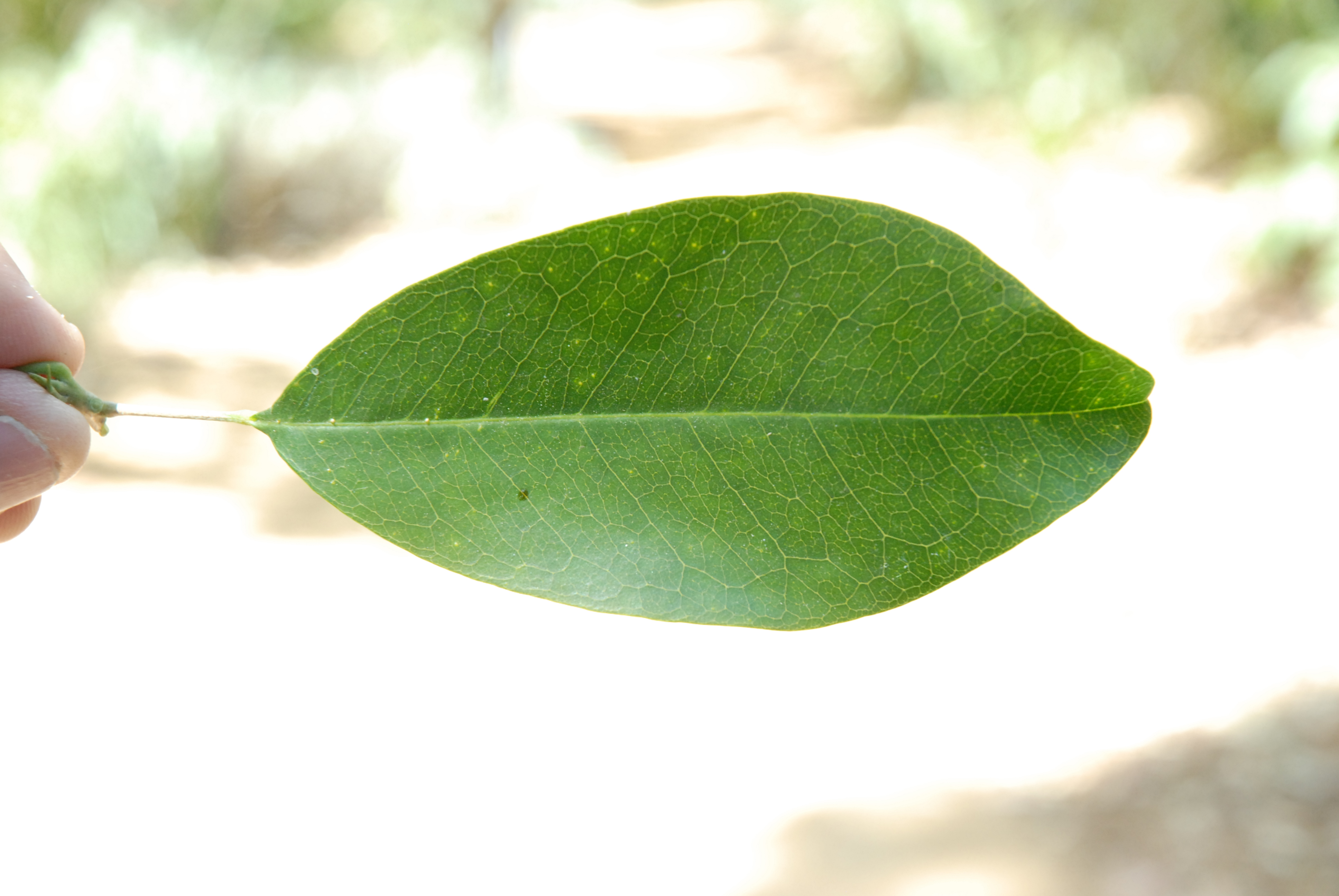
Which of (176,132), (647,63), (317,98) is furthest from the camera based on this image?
(647,63)

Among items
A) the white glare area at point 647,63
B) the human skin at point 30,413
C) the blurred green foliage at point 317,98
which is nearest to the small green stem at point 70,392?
the human skin at point 30,413

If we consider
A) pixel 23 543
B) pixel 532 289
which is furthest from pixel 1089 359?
pixel 23 543

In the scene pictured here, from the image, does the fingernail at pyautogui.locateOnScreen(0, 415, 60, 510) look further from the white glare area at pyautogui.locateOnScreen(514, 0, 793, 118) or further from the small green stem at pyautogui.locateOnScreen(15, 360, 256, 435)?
the white glare area at pyautogui.locateOnScreen(514, 0, 793, 118)

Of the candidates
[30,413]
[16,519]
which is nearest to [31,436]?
[30,413]

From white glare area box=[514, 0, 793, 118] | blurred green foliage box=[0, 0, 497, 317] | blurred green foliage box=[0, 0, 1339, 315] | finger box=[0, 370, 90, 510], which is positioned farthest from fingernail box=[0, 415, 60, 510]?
white glare area box=[514, 0, 793, 118]

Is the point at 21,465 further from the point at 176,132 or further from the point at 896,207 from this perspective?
the point at 176,132

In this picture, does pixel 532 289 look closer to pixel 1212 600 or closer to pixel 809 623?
pixel 809 623

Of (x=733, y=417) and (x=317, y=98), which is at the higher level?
(x=317, y=98)
